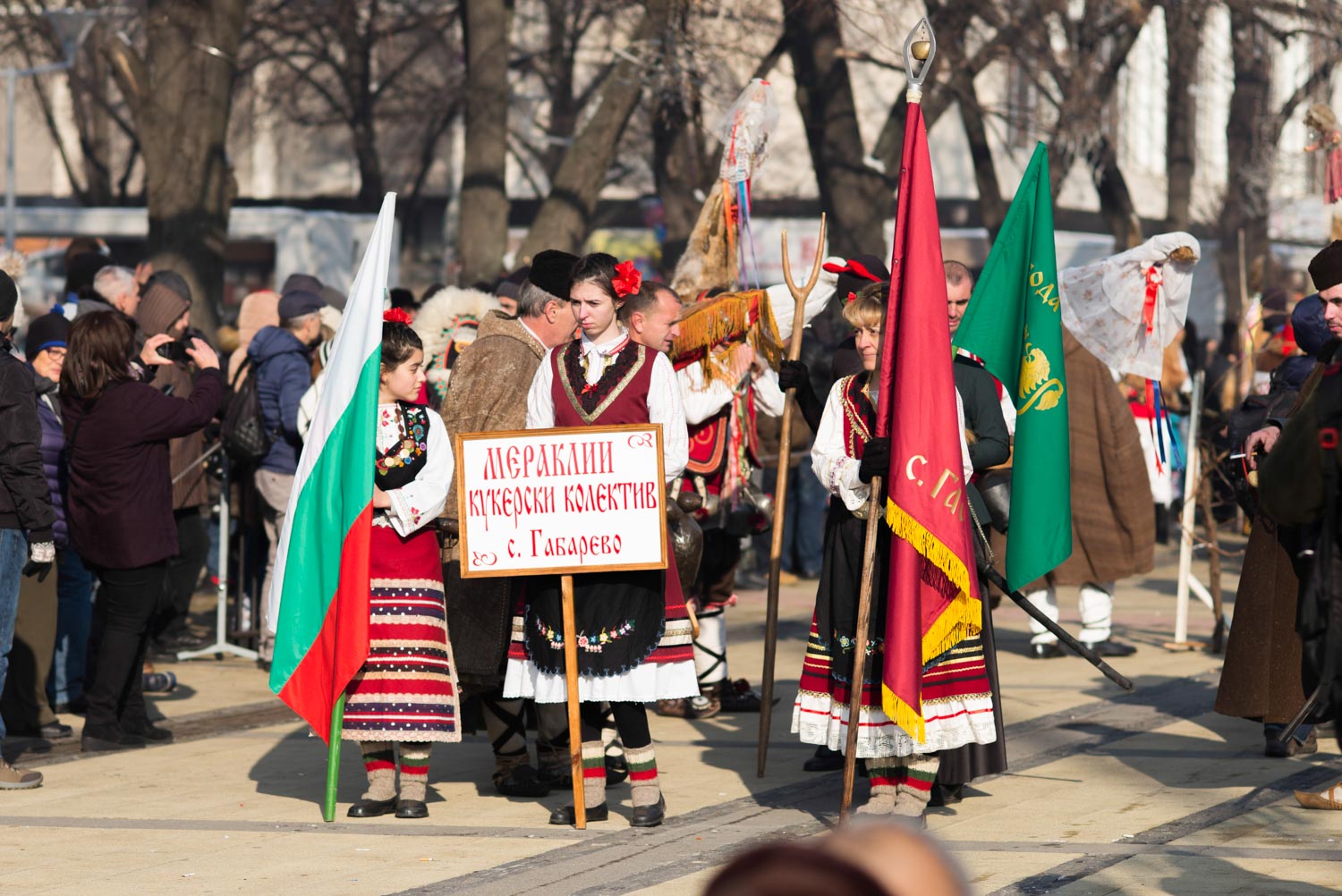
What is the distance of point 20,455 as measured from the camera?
7.52 metres

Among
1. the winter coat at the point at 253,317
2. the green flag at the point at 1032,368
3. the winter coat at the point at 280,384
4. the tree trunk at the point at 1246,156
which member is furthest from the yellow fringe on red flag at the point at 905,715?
the tree trunk at the point at 1246,156

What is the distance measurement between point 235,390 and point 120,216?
68.2 ft

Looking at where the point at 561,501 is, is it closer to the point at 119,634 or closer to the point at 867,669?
the point at 867,669

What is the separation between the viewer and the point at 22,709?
28.3 ft

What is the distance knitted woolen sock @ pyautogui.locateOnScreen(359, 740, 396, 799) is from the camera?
711 cm

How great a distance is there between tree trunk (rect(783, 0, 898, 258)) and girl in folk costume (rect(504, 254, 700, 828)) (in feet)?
35.8

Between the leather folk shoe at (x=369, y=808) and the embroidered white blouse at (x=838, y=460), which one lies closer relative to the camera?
the embroidered white blouse at (x=838, y=460)

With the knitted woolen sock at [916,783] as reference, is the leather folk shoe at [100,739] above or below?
below

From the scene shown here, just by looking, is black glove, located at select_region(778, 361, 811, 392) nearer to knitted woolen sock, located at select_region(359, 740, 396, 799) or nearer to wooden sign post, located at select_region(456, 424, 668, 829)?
wooden sign post, located at select_region(456, 424, 668, 829)

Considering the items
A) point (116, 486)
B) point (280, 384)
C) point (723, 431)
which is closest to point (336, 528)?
point (116, 486)

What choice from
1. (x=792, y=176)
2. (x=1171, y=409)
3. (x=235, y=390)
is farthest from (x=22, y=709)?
(x=792, y=176)

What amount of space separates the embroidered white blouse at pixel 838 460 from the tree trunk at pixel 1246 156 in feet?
54.8

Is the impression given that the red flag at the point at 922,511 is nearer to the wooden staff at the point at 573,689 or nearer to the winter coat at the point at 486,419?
the wooden staff at the point at 573,689

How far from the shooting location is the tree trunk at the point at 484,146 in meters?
16.5
